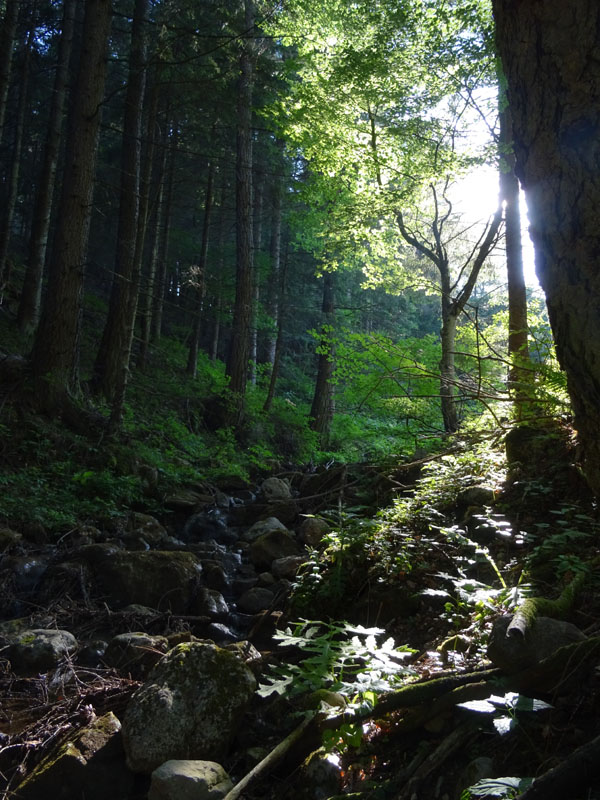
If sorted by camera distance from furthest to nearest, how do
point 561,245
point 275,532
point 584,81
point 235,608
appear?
1. point 275,532
2. point 235,608
3. point 561,245
4. point 584,81

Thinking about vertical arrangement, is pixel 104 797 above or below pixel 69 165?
below

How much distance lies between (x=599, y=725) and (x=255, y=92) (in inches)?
681

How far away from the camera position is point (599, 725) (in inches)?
70.6

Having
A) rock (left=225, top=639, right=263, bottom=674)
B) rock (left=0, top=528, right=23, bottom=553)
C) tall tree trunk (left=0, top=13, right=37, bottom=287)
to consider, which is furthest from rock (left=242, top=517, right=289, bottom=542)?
tall tree trunk (left=0, top=13, right=37, bottom=287)

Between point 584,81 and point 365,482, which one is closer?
point 584,81

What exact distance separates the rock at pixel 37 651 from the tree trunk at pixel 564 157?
3853 mm

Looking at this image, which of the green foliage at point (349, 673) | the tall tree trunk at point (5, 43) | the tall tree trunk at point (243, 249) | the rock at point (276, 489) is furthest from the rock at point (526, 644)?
the tall tree trunk at point (5, 43)

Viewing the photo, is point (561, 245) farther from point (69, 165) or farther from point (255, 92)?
point (255, 92)

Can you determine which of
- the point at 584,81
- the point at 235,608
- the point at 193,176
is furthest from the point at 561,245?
the point at 193,176

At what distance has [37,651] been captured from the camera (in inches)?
154

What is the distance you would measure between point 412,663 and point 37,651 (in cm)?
277

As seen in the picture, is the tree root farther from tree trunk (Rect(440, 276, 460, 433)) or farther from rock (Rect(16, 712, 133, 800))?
tree trunk (Rect(440, 276, 460, 433))

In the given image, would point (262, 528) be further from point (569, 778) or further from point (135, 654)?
point (569, 778)

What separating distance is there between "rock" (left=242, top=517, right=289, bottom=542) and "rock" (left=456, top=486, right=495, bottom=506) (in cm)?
322
